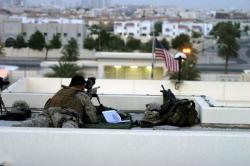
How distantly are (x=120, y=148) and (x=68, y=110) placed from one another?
1.36 metres

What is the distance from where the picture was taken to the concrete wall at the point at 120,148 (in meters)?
4.98

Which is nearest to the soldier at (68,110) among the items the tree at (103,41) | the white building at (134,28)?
the tree at (103,41)

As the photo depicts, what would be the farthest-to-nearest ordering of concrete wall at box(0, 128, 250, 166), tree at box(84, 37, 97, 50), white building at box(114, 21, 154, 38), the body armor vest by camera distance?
1. white building at box(114, 21, 154, 38)
2. tree at box(84, 37, 97, 50)
3. the body armor vest
4. concrete wall at box(0, 128, 250, 166)

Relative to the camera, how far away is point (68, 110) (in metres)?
6.18

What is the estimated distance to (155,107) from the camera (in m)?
7.95

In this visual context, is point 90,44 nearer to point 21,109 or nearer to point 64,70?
point 64,70

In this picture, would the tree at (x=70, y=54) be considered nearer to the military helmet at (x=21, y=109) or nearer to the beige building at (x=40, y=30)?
the beige building at (x=40, y=30)

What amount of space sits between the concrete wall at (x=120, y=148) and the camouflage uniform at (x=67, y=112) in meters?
0.70

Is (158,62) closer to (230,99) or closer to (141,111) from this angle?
(230,99)

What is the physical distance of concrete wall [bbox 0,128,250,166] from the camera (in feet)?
16.4

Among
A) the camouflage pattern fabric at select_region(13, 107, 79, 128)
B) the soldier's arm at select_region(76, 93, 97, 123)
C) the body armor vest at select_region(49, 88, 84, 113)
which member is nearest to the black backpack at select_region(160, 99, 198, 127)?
the soldier's arm at select_region(76, 93, 97, 123)

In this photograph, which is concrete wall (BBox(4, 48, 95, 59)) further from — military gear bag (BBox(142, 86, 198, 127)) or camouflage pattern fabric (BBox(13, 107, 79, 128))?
camouflage pattern fabric (BBox(13, 107, 79, 128))

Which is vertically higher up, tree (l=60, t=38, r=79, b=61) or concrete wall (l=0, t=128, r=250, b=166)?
concrete wall (l=0, t=128, r=250, b=166)

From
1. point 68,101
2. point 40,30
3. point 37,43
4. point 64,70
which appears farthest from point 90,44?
point 68,101
